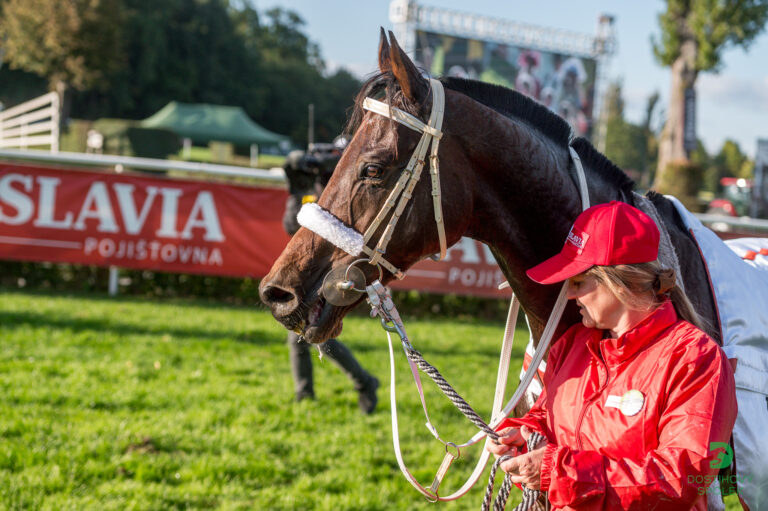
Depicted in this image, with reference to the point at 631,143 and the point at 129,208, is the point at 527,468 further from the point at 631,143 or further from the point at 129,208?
the point at 631,143

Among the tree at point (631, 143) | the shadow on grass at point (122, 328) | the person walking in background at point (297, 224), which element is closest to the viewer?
the person walking in background at point (297, 224)

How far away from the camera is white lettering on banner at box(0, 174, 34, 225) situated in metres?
8.06

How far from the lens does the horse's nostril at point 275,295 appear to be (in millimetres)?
1964

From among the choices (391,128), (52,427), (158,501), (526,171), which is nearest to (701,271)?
(526,171)

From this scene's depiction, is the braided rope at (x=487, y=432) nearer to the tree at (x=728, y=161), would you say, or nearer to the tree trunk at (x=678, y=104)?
the tree trunk at (x=678, y=104)

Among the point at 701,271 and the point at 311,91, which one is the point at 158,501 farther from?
the point at 311,91

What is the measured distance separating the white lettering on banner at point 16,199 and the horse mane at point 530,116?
7375mm

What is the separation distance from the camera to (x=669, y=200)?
96.3 inches

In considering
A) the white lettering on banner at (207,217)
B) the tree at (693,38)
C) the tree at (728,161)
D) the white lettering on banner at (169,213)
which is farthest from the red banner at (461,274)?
the tree at (728,161)

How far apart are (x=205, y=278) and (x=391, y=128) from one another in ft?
24.1

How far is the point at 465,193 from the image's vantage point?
2051 mm

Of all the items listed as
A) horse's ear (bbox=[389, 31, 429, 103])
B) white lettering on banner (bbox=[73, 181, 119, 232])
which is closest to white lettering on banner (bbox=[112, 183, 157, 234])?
white lettering on banner (bbox=[73, 181, 119, 232])

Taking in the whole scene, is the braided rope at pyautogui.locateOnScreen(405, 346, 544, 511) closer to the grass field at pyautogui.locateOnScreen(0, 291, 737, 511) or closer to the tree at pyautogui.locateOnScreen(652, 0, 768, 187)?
the grass field at pyautogui.locateOnScreen(0, 291, 737, 511)

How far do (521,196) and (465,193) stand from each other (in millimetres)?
203
